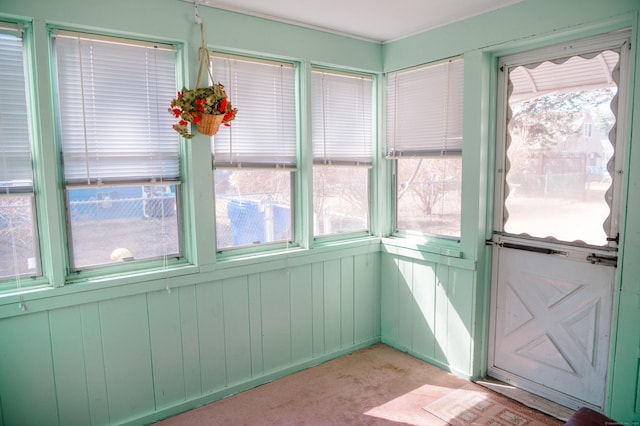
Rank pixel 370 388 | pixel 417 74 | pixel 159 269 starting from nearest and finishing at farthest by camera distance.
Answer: pixel 159 269 → pixel 370 388 → pixel 417 74

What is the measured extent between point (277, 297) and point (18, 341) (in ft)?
5.18

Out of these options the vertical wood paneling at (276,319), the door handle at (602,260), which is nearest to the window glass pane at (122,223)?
the vertical wood paneling at (276,319)

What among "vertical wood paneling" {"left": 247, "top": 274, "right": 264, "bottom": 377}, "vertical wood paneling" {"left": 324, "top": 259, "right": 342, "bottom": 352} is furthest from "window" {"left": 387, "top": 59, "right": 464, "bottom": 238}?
"vertical wood paneling" {"left": 247, "top": 274, "right": 264, "bottom": 377}

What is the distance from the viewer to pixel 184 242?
2.86m

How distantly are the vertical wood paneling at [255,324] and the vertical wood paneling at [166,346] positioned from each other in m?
0.51

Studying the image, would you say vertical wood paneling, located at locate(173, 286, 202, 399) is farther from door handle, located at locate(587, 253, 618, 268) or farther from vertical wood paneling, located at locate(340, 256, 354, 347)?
Result: door handle, located at locate(587, 253, 618, 268)

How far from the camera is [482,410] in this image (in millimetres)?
2799

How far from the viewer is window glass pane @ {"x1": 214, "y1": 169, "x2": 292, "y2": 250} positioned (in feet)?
9.79

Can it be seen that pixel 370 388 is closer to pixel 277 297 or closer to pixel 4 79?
pixel 277 297

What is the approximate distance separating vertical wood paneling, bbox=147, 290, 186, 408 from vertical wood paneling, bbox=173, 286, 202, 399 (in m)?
0.03

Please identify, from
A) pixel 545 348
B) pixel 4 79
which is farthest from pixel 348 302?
pixel 4 79

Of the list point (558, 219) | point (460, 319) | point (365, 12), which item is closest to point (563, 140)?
point (558, 219)

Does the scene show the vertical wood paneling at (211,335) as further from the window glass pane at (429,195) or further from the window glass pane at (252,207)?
the window glass pane at (429,195)

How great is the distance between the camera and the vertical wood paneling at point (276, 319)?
3158 millimetres
